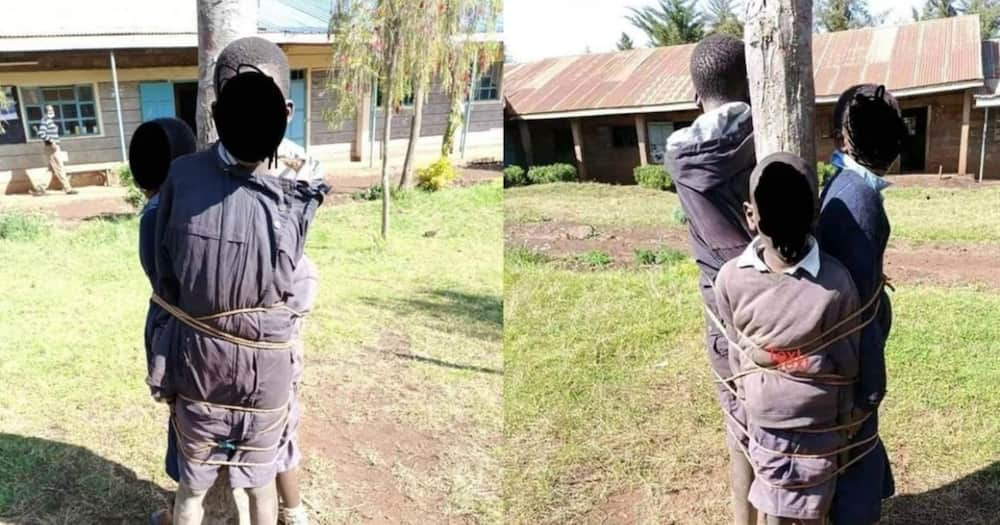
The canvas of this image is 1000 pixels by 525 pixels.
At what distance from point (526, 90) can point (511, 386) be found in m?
16.0

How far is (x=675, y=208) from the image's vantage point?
41.9 feet

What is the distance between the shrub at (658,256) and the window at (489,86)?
10.5 m

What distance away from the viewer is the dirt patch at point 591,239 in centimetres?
904

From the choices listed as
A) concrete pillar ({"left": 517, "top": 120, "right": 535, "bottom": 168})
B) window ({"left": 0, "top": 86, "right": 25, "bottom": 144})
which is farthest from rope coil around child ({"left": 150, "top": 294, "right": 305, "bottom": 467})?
concrete pillar ({"left": 517, "top": 120, "right": 535, "bottom": 168})

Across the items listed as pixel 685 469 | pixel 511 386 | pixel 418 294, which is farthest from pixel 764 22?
pixel 418 294

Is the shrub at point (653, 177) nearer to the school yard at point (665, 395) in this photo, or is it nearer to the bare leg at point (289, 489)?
the school yard at point (665, 395)

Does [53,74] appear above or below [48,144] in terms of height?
above

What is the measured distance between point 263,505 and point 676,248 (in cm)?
702

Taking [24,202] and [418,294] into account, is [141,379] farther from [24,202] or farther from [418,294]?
[24,202]

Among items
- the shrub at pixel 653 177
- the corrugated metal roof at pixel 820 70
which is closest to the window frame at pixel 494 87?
the corrugated metal roof at pixel 820 70

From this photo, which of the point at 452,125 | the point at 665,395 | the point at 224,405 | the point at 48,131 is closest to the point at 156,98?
the point at 48,131

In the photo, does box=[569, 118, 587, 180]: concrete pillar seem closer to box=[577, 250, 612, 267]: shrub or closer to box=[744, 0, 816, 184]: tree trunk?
box=[577, 250, 612, 267]: shrub

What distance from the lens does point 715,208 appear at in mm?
2395

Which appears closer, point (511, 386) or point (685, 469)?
point (685, 469)
